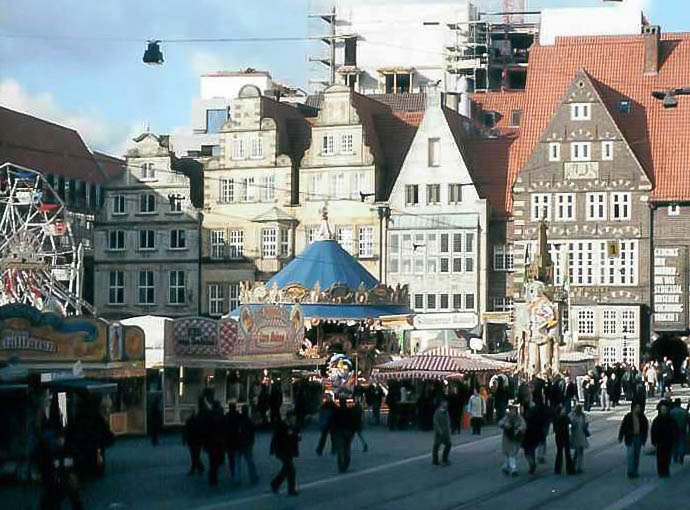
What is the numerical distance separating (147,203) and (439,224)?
42.3 ft

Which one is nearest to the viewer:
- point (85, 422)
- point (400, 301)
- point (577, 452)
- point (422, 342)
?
point (85, 422)

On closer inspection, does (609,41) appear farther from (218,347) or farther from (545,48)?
(218,347)

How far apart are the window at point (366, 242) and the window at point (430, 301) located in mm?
3261

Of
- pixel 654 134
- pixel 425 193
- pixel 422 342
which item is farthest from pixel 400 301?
pixel 654 134

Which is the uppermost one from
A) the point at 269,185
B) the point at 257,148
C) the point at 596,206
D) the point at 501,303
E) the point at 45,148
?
the point at 45,148

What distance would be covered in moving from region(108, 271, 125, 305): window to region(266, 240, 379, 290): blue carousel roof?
73.6 ft

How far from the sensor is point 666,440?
28562 mm

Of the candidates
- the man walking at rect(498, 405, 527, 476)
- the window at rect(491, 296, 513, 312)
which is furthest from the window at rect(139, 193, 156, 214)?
the man walking at rect(498, 405, 527, 476)

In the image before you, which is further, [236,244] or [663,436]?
[236,244]

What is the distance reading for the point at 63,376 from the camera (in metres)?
30.5

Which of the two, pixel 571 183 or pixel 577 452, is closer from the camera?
pixel 577 452

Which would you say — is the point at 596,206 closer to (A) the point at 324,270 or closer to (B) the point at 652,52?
(B) the point at 652,52

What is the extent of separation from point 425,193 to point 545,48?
11431 millimetres

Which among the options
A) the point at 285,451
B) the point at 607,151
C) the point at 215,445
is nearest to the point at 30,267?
the point at 215,445
